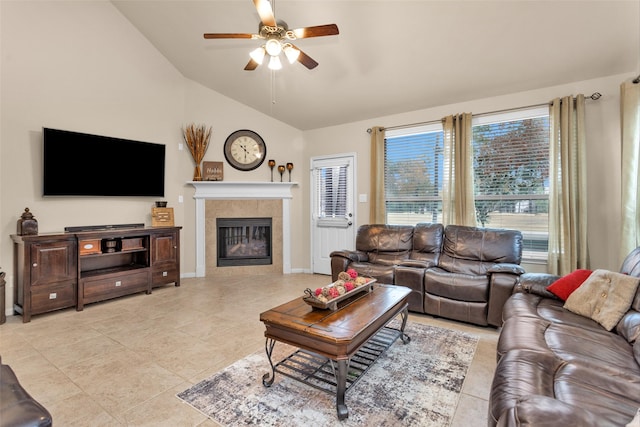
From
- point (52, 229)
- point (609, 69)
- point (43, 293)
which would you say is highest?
point (609, 69)

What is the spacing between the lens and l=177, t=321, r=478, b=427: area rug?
5.57 feet

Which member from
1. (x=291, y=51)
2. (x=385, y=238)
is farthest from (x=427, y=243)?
(x=291, y=51)

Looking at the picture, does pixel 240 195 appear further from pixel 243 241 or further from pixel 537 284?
pixel 537 284

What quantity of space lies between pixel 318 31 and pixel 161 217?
11.2 feet

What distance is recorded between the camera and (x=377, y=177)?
4.80 m

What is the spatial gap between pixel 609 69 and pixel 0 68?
6494mm

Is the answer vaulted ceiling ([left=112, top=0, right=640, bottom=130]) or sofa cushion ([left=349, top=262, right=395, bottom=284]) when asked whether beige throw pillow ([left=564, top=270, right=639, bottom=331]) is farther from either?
vaulted ceiling ([left=112, top=0, right=640, bottom=130])

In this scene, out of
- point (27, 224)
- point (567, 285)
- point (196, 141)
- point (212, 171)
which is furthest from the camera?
point (212, 171)

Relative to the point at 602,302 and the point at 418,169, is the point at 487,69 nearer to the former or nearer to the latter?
the point at 418,169

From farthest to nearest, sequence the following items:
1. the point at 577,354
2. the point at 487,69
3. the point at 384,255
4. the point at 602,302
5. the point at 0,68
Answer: the point at 384,255 < the point at 487,69 < the point at 0,68 < the point at 602,302 < the point at 577,354

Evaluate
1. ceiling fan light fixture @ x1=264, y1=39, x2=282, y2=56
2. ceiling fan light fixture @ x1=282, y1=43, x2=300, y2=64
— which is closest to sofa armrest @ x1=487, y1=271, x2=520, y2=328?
ceiling fan light fixture @ x1=282, y1=43, x2=300, y2=64

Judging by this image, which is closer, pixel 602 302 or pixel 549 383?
pixel 549 383

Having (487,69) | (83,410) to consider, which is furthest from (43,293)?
(487,69)

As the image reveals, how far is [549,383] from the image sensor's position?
1.34 metres
